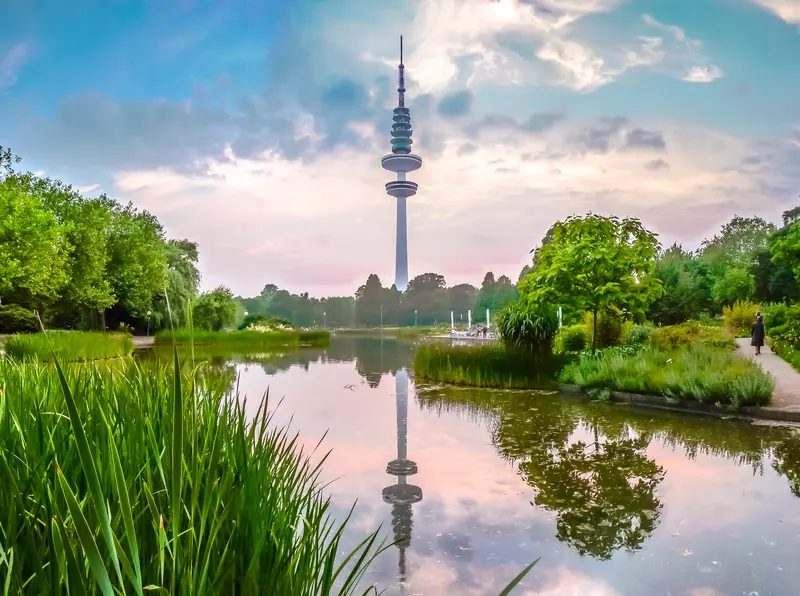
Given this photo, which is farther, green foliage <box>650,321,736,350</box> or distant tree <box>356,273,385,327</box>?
distant tree <box>356,273,385,327</box>

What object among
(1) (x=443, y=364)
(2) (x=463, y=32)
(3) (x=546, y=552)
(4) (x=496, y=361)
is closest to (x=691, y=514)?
(3) (x=546, y=552)

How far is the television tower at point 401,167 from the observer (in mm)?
124438

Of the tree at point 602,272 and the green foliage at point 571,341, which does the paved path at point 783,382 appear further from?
the green foliage at point 571,341

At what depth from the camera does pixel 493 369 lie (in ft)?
46.4

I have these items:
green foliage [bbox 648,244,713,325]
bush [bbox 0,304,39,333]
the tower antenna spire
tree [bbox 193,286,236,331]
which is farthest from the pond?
the tower antenna spire

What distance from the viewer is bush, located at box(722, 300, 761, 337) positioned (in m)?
29.0

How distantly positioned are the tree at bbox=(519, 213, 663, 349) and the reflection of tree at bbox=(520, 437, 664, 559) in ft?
22.7

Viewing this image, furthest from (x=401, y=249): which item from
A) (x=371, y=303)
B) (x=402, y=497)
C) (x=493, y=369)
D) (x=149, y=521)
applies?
(x=149, y=521)

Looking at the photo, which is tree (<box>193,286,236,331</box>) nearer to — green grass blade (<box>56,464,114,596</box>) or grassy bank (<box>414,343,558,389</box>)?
grassy bank (<box>414,343,558,389</box>)

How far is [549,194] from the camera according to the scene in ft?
202

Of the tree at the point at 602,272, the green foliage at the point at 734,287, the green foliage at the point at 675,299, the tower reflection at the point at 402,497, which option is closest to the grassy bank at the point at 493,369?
the tree at the point at 602,272

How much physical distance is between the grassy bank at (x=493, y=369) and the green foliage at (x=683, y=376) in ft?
1.91

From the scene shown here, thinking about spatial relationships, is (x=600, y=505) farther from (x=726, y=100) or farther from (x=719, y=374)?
(x=726, y=100)

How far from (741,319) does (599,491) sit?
94.5 ft
